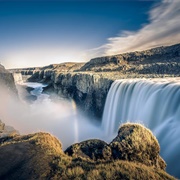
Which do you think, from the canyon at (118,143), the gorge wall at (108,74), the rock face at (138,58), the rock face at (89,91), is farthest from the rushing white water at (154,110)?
the rock face at (138,58)

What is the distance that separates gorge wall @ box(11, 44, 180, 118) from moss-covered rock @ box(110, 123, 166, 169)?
85.3 ft

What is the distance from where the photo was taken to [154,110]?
1888cm

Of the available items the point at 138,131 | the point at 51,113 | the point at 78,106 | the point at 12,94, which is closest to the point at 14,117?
the point at 12,94

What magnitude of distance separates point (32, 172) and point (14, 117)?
27525mm

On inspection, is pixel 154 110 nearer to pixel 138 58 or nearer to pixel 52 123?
pixel 52 123

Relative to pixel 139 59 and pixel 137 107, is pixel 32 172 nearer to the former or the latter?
pixel 137 107

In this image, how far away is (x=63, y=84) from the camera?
6675cm

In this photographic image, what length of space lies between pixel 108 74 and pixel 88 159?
3997cm

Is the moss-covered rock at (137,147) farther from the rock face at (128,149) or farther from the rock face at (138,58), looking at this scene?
the rock face at (138,58)

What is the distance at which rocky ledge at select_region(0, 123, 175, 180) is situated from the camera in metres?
5.92

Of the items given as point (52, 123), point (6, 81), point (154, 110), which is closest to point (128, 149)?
→ point (154, 110)

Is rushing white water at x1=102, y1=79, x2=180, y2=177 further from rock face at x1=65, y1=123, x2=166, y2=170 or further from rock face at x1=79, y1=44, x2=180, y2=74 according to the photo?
rock face at x1=79, y1=44, x2=180, y2=74

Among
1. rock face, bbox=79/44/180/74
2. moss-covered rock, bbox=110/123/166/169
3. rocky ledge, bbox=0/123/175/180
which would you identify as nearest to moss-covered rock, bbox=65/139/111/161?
rocky ledge, bbox=0/123/175/180

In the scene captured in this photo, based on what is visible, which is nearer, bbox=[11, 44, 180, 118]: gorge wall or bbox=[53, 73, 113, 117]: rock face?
bbox=[53, 73, 113, 117]: rock face
